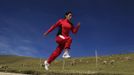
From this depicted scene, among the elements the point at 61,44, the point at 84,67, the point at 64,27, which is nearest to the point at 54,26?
the point at 64,27

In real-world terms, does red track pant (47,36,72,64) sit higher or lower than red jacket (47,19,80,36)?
lower

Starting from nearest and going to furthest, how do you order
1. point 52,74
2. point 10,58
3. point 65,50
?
point 52,74 < point 65,50 < point 10,58

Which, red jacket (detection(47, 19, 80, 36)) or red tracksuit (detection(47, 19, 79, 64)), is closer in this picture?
red tracksuit (detection(47, 19, 79, 64))

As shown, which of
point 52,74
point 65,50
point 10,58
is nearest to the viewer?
point 52,74

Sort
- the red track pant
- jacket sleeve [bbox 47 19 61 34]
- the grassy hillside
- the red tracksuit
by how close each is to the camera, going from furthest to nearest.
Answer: jacket sleeve [bbox 47 19 61 34], the red tracksuit, the red track pant, the grassy hillside

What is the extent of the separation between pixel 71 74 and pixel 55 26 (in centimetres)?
344

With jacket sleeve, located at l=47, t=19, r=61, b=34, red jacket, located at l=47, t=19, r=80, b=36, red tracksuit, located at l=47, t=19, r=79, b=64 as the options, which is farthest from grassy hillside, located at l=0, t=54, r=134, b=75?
jacket sleeve, located at l=47, t=19, r=61, b=34

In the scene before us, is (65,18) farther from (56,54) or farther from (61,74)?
(61,74)

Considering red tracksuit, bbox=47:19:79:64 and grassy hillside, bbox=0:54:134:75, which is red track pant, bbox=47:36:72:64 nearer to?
red tracksuit, bbox=47:19:79:64

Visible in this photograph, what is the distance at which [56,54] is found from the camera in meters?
17.1

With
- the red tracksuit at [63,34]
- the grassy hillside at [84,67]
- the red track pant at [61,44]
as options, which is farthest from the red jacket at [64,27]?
the grassy hillside at [84,67]

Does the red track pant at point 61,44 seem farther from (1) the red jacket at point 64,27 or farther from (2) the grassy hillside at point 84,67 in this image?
(2) the grassy hillside at point 84,67

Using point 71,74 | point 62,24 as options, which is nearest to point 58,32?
point 62,24

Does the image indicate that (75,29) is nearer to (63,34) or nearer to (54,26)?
(63,34)
